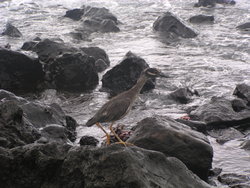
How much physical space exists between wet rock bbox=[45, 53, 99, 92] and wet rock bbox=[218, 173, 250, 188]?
5.24 meters

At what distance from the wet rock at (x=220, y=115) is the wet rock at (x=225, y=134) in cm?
16

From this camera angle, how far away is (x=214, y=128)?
24.5 feet

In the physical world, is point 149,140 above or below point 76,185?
below

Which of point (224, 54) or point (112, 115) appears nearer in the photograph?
point (112, 115)

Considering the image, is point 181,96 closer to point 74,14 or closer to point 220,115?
point 220,115

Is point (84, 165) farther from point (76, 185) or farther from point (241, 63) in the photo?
point (241, 63)

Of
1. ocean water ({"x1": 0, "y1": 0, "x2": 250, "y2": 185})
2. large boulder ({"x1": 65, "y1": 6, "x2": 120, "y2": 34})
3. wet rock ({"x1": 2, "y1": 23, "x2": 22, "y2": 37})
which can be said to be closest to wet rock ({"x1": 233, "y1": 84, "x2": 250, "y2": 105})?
ocean water ({"x1": 0, "y1": 0, "x2": 250, "y2": 185})

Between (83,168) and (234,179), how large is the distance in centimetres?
257

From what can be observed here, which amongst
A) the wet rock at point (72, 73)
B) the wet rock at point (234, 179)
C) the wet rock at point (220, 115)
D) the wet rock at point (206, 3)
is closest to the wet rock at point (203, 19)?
the wet rock at point (206, 3)

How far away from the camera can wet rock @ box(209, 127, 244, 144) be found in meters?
6.87

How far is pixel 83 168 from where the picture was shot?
3627 millimetres

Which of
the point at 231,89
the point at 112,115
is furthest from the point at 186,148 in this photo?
the point at 231,89

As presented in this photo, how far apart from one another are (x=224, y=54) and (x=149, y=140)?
27.2 feet

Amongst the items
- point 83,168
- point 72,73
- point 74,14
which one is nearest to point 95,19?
point 74,14
